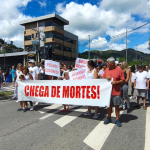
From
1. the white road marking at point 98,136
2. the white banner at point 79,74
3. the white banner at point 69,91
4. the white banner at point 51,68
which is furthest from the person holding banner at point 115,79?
the white banner at point 51,68

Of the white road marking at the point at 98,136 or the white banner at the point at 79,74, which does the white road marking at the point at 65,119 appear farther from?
the white banner at the point at 79,74

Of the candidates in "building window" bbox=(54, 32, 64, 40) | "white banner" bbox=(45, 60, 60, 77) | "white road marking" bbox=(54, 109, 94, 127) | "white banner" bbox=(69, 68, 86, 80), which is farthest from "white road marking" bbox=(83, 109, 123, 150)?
"building window" bbox=(54, 32, 64, 40)

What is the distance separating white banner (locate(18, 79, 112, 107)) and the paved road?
616 millimetres

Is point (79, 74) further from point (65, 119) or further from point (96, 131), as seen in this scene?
point (96, 131)

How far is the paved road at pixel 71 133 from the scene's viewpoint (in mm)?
3298

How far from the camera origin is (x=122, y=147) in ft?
10.5

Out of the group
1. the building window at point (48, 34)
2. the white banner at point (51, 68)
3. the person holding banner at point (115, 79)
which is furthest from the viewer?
the building window at point (48, 34)

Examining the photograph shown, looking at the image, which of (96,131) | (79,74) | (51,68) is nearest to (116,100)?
(96,131)

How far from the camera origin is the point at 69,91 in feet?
17.7

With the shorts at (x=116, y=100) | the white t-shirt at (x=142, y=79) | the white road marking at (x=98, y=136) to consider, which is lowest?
the white road marking at (x=98, y=136)

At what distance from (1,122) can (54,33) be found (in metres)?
40.8

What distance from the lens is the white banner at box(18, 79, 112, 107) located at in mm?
4751

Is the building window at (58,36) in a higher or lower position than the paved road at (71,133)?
higher

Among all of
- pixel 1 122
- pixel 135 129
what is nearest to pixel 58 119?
pixel 1 122
